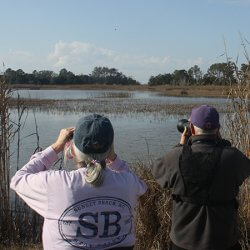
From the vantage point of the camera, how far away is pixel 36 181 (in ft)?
8.30

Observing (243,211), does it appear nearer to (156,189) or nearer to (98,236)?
(156,189)

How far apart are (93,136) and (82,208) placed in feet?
1.22

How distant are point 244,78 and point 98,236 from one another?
325 centimetres

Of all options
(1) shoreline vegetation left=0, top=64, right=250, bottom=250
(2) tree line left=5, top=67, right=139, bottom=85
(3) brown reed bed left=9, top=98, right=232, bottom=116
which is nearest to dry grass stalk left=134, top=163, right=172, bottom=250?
(1) shoreline vegetation left=0, top=64, right=250, bottom=250

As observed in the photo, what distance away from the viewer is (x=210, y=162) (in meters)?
3.21

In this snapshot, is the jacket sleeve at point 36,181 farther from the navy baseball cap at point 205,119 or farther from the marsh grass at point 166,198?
the marsh grass at point 166,198

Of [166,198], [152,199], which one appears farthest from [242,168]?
[152,199]

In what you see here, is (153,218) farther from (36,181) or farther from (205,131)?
(36,181)

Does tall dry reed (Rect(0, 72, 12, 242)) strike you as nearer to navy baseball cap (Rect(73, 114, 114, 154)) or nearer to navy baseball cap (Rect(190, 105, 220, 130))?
navy baseball cap (Rect(190, 105, 220, 130))

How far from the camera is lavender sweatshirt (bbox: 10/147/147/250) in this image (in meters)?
2.44

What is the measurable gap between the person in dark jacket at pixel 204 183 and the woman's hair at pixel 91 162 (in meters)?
0.89

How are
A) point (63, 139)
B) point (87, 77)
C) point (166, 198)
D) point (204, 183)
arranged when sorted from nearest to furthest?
point (63, 139)
point (204, 183)
point (166, 198)
point (87, 77)

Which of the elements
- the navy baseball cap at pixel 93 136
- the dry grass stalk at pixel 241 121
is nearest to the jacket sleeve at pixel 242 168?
the navy baseball cap at pixel 93 136

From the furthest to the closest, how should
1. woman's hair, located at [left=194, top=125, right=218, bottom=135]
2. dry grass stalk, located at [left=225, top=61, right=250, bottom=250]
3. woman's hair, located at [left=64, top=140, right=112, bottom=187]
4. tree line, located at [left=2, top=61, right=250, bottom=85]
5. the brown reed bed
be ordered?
tree line, located at [left=2, top=61, right=250, bottom=85]
the brown reed bed
dry grass stalk, located at [left=225, top=61, right=250, bottom=250]
woman's hair, located at [left=194, top=125, right=218, bottom=135]
woman's hair, located at [left=64, top=140, right=112, bottom=187]
